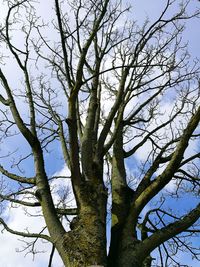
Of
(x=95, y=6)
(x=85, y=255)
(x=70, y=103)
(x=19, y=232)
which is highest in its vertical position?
(x=95, y=6)

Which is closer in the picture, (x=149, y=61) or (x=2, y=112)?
(x=2, y=112)

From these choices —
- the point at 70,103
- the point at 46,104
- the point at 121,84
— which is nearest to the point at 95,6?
the point at 121,84

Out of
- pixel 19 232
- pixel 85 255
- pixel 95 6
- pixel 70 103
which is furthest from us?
pixel 95 6

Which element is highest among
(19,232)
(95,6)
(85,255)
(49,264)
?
(95,6)

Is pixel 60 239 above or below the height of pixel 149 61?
below

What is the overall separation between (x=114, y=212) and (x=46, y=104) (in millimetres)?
2861

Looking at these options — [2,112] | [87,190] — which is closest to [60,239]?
[87,190]

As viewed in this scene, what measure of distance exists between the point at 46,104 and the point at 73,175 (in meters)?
2.89

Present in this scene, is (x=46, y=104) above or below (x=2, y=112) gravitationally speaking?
above

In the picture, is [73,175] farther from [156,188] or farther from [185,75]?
[185,75]

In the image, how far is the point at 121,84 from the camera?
246 inches

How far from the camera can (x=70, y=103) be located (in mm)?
4504

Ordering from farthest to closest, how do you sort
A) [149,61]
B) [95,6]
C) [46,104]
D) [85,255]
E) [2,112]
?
A: [46,104]
[149,61]
[2,112]
[95,6]
[85,255]

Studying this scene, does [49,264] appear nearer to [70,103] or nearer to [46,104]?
[70,103]
